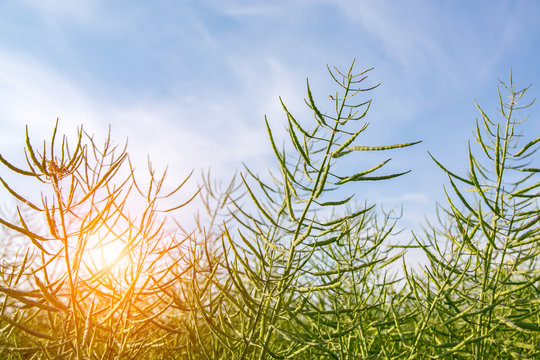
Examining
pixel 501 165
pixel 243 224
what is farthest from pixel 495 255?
pixel 243 224

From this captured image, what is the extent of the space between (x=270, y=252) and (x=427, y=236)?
0.83m

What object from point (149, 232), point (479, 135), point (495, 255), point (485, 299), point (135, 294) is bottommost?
point (135, 294)

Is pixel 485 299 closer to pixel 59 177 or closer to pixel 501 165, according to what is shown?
pixel 501 165

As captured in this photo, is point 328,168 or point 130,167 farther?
point 130,167

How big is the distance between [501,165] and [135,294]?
105cm

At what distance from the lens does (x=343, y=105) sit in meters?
0.99

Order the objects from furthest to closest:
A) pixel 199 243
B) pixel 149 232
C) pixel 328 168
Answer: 1. pixel 199 243
2. pixel 149 232
3. pixel 328 168

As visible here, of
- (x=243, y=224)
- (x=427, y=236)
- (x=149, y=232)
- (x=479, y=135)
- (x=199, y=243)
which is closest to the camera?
→ (x=243, y=224)

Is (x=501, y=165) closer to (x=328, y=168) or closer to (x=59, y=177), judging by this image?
(x=328, y=168)

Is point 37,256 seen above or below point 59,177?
below

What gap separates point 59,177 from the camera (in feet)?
2.96

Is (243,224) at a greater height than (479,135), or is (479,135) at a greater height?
(479,135)

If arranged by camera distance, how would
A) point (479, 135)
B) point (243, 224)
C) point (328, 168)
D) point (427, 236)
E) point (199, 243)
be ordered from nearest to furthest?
point (328, 168) → point (243, 224) → point (479, 135) → point (199, 243) → point (427, 236)

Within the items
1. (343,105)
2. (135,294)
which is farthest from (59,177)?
(343,105)
